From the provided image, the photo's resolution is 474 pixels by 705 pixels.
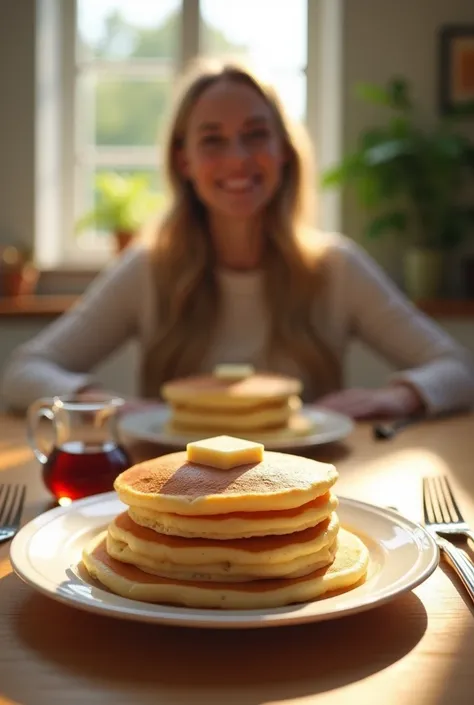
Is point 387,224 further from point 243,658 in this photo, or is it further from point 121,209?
point 243,658

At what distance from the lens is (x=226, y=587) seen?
0.72 meters

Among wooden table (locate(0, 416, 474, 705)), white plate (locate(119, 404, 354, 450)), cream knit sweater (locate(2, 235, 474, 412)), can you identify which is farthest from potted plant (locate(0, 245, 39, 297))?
wooden table (locate(0, 416, 474, 705))

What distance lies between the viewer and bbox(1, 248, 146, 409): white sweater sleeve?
2.14 meters

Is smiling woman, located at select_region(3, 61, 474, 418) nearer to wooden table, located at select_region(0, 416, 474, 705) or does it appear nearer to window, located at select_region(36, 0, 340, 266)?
wooden table, located at select_region(0, 416, 474, 705)

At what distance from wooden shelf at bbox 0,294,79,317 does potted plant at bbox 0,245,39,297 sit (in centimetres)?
3

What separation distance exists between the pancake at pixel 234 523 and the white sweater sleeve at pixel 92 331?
1.30 meters

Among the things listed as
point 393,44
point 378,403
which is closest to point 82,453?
point 378,403

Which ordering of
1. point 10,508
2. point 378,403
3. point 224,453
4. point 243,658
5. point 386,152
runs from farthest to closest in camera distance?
point 386,152 < point 378,403 < point 10,508 < point 224,453 < point 243,658

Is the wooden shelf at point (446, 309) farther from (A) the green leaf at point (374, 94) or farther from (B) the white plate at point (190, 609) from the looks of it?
(B) the white plate at point (190, 609)

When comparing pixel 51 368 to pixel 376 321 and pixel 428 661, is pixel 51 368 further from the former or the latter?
pixel 428 661

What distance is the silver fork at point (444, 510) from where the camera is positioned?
0.98m

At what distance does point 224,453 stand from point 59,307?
3.05 metres

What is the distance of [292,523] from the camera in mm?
748

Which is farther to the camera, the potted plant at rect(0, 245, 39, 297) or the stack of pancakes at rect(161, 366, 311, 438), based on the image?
the potted plant at rect(0, 245, 39, 297)
